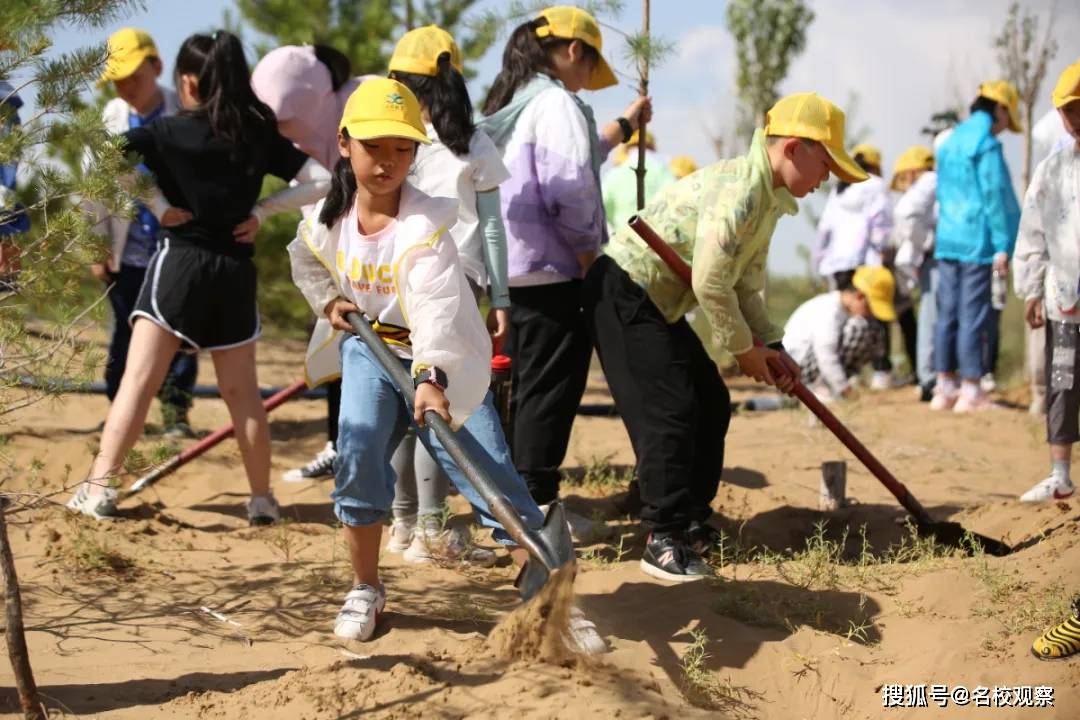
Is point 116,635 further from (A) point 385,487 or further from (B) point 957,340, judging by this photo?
(B) point 957,340

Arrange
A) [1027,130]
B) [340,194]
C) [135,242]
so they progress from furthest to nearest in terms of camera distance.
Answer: [1027,130]
[135,242]
[340,194]

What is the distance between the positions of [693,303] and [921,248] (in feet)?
17.9

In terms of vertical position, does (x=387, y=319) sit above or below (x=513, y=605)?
above

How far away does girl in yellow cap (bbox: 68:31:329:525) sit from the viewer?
497cm

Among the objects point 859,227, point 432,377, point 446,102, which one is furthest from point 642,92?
point 859,227

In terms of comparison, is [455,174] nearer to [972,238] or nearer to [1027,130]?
[972,238]

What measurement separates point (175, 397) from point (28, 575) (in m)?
2.34

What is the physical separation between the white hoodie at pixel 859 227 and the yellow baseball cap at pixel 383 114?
6521 millimetres

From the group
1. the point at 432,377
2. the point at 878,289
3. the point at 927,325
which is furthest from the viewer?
the point at 927,325

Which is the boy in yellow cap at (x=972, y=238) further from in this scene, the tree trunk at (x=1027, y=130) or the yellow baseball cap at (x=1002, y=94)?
the tree trunk at (x=1027, y=130)

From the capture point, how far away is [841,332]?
8.95m

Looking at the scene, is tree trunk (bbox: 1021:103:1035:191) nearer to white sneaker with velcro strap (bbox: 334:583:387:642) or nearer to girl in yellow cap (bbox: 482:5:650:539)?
girl in yellow cap (bbox: 482:5:650:539)

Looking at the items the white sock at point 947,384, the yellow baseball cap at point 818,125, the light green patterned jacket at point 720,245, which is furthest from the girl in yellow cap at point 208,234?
the white sock at point 947,384

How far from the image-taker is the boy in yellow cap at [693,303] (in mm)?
4203
